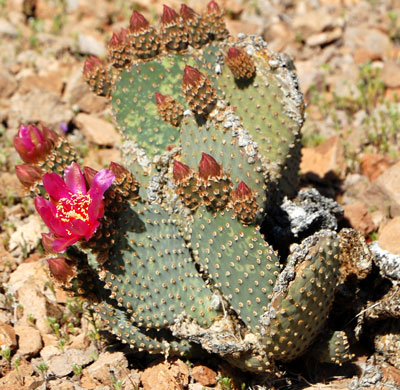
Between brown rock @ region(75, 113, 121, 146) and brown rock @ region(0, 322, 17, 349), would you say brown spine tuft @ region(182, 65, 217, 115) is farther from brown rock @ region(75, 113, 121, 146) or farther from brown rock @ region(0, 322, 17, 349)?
brown rock @ region(75, 113, 121, 146)

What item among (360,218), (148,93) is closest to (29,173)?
(148,93)

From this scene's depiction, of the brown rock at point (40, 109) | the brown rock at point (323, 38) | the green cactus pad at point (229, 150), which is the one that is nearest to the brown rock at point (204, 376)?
the green cactus pad at point (229, 150)

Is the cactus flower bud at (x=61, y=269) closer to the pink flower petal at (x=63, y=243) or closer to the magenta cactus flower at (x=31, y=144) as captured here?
the pink flower petal at (x=63, y=243)

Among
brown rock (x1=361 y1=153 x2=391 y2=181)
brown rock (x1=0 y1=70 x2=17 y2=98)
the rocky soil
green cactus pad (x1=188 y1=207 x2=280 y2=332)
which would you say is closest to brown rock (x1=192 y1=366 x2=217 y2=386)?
the rocky soil

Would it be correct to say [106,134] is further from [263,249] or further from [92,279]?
[263,249]

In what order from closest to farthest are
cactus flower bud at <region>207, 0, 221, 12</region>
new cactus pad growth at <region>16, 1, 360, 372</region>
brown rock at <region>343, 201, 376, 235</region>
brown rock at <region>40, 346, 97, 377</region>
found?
1. new cactus pad growth at <region>16, 1, 360, 372</region>
2. brown rock at <region>40, 346, 97, 377</region>
3. cactus flower bud at <region>207, 0, 221, 12</region>
4. brown rock at <region>343, 201, 376, 235</region>

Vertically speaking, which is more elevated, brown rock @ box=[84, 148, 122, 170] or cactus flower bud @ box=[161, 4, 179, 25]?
cactus flower bud @ box=[161, 4, 179, 25]

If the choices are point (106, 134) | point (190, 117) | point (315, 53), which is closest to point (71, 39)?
point (106, 134)

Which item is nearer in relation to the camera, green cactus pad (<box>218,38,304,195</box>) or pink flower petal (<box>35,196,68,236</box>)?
pink flower petal (<box>35,196,68,236</box>)

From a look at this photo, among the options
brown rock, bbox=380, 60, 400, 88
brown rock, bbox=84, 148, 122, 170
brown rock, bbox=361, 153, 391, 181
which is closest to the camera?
brown rock, bbox=361, 153, 391, 181
